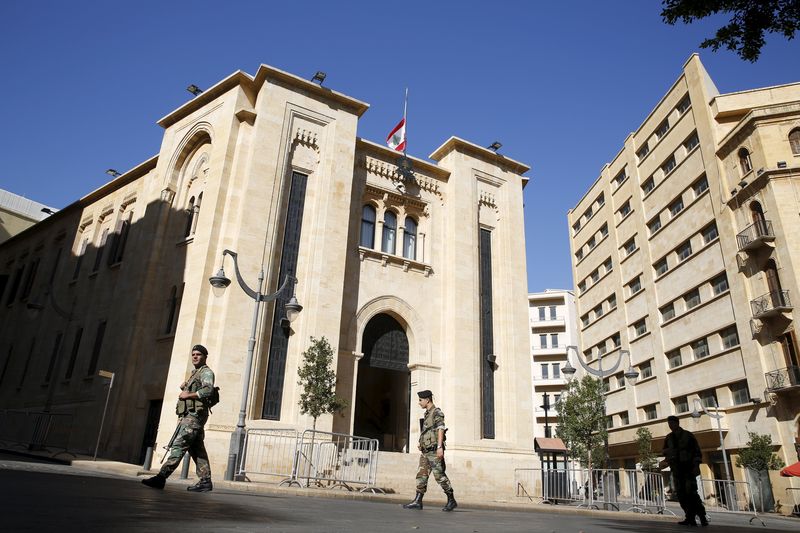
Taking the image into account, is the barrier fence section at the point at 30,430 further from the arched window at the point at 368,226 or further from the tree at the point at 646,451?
the tree at the point at 646,451

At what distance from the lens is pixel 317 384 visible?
16609 millimetres

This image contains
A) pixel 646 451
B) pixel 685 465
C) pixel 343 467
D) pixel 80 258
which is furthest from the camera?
pixel 646 451

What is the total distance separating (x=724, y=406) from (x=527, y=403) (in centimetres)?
1585

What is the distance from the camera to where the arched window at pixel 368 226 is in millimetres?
22609

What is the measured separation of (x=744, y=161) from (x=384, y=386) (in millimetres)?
24769

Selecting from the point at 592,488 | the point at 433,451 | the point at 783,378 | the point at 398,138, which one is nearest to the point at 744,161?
the point at 783,378

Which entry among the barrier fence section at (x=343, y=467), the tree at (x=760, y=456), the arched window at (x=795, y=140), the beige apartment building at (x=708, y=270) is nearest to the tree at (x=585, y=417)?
the tree at (x=760, y=456)

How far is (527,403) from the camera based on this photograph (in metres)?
22.4

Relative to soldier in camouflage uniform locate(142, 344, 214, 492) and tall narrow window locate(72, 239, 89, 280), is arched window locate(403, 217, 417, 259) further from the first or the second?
tall narrow window locate(72, 239, 89, 280)

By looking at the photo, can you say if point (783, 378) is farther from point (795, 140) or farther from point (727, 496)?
point (795, 140)

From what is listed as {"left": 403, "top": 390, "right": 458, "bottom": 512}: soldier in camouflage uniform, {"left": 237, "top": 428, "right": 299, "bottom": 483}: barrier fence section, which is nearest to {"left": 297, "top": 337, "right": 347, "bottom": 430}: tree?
{"left": 237, "top": 428, "right": 299, "bottom": 483}: barrier fence section

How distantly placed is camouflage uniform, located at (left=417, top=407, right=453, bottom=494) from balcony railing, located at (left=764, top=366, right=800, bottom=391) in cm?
2422

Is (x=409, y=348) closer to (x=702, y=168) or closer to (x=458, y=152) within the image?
(x=458, y=152)

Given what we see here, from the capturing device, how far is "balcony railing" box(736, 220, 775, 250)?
2869 cm
